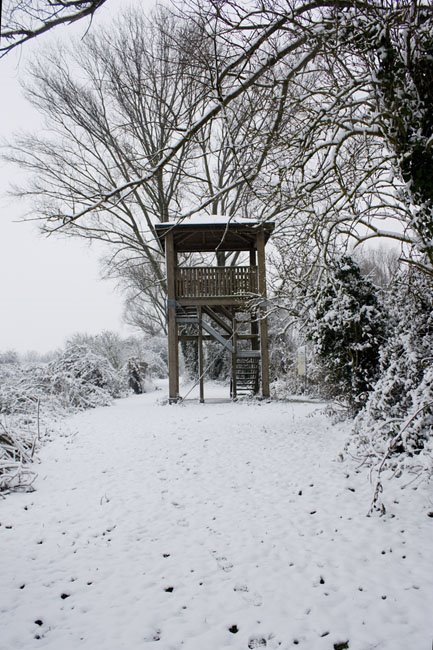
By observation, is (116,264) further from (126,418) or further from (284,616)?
(284,616)

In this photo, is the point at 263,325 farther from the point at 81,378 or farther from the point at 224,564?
the point at 224,564

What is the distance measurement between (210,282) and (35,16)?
10.5 metres

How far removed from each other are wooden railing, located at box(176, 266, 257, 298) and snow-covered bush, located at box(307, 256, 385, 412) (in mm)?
5845

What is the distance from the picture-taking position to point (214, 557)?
11.4 feet

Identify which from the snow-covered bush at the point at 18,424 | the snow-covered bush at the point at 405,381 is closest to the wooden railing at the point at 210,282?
the snow-covered bush at the point at 18,424

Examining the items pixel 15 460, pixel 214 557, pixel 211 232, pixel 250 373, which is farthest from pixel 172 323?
pixel 214 557

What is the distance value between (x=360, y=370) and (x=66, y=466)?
15.6 ft

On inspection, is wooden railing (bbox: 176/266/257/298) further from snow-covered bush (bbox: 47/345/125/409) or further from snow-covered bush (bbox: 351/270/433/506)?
snow-covered bush (bbox: 351/270/433/506)

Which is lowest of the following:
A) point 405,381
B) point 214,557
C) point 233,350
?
point 214,557

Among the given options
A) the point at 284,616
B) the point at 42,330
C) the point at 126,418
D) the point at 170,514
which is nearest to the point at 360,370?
the point at 170,514

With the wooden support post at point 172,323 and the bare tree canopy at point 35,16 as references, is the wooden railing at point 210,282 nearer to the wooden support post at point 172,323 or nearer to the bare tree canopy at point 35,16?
the wooden support post at point 172,323

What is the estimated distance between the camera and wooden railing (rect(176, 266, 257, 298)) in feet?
43.3

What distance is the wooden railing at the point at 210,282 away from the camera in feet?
43.3

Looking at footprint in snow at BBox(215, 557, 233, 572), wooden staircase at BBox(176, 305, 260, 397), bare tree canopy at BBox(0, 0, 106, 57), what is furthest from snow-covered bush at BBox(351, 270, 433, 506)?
wooden staircase at BBox(176, 305, 260, 397)
